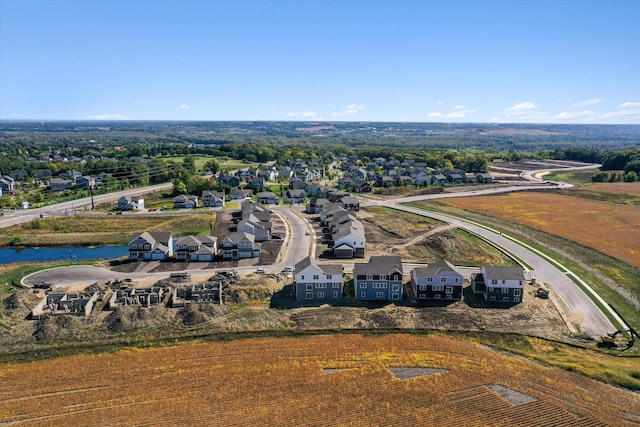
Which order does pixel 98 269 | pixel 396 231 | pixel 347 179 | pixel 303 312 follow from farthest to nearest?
pixel 347 179 → pixel 396 231 → pixel 98 269 → pixel 303 312

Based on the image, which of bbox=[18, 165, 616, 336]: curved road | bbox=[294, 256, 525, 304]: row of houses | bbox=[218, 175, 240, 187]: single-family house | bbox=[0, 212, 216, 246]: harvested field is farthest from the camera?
bbox=[218, 175, 240, 187]: single-family house

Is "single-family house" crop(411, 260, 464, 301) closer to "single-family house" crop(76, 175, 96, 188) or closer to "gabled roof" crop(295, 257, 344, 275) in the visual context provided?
"gabled roof" crop(295, 257, 344, 275)

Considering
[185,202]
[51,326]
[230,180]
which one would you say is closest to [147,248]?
[51,326]

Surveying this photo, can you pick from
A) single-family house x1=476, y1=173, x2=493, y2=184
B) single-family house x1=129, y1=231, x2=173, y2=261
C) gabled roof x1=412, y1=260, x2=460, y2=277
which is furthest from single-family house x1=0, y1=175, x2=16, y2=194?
single-family house x1=476, y1=173, x2=493, y2=184

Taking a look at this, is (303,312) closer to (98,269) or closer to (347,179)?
(98,269)

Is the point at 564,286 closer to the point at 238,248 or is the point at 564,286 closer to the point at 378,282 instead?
the point at 378,282

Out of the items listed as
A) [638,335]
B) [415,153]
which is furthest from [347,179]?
[638,335]
